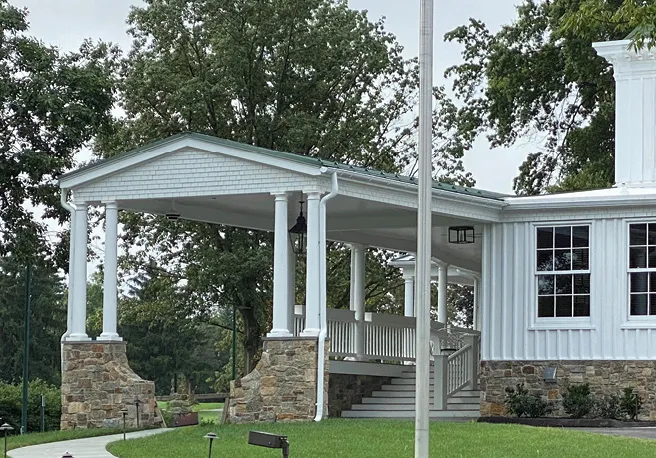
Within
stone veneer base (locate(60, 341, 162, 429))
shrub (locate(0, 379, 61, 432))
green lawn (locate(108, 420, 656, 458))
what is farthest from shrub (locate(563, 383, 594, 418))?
shrub (locate(0, 379, 61, 432))

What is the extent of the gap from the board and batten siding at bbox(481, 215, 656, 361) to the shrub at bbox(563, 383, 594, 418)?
0.57 meters

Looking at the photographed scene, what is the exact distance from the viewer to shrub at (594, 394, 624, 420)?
72.6 feet

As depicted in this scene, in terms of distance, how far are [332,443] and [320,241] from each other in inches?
185

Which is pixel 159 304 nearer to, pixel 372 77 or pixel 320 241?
pixel 372 77

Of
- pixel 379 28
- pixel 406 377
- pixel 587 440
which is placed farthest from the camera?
pixel 379 28

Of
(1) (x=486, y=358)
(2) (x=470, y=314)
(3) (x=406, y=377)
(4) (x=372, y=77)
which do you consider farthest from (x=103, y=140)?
(2) (x=470, y=314)

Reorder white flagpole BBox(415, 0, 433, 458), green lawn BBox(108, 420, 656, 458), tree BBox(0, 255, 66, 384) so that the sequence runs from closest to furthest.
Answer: white flagpole BBox(415, 0, 433, 458)
green lawn BBox(108, 420, 656, 458)
tree BBox(0, 255, 66, 384)

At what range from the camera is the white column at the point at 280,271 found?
20344mm

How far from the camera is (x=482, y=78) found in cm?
3925

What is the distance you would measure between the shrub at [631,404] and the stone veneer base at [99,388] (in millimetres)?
7581

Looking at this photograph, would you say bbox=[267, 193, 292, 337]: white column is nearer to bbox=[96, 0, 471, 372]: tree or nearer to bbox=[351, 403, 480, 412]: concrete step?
bbox=[351, 403, 480, 412]: concrete step

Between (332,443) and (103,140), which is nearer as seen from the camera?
(332,443)

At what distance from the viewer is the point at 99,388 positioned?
70.7ft

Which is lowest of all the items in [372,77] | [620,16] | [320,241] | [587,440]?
[587,440]
